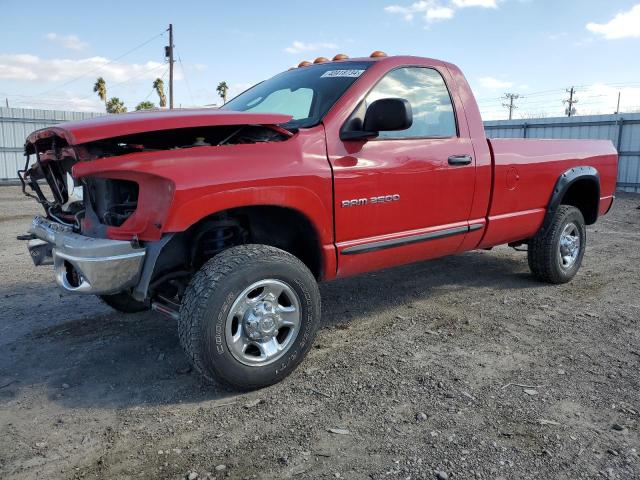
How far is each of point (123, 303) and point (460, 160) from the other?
9.60 ft

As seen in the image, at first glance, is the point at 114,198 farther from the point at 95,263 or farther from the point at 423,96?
the point at 423,96

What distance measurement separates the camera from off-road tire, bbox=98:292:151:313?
435cm

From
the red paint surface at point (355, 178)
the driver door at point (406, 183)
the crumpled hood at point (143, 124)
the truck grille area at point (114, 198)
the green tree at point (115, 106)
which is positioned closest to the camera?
the crumpled hood at point (143, 124)

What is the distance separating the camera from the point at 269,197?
3.11 metres

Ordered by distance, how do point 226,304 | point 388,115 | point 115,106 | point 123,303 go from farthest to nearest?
point 115,106
point 123,303
point 388,115
point 226,304

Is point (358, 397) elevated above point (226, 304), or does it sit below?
below

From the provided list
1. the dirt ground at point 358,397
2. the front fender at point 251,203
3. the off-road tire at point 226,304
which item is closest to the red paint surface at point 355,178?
the front fender at point 251,203

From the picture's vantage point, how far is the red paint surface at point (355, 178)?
2.81m

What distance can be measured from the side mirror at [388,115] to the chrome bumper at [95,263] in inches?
62.3

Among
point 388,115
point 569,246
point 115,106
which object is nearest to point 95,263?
point 388,115

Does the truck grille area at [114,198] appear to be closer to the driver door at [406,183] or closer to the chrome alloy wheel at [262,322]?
the chrome alloy wheel at [262,322]

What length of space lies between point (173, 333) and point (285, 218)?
4.40ft

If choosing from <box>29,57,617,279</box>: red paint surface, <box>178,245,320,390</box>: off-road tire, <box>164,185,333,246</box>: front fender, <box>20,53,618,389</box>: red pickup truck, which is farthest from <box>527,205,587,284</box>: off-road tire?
<box>178,245,320,390</box>: off-road tire

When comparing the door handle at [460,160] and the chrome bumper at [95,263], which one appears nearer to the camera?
the chrome bumper at [95,263]
